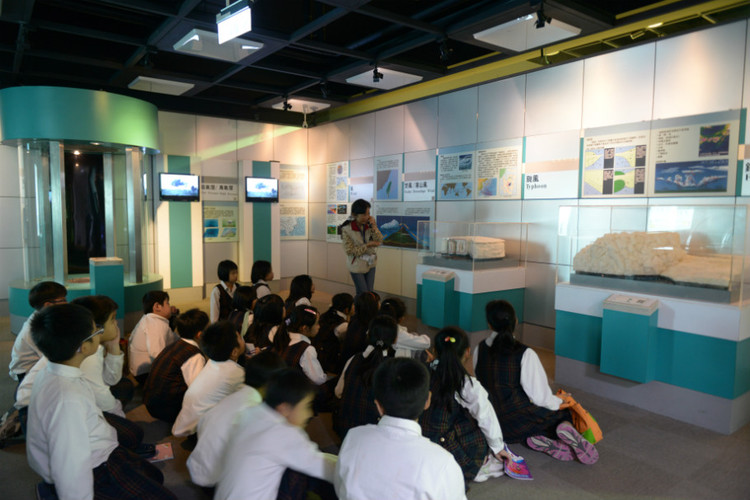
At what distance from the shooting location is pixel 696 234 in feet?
12.3

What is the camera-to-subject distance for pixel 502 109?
6.03 metres

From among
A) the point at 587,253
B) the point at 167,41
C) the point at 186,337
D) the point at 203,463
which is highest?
the point at 167,41

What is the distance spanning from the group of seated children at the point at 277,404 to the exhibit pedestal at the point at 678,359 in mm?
1107

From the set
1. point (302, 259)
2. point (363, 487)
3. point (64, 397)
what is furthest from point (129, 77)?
point (363, 487)

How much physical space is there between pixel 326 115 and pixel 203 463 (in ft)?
25.9

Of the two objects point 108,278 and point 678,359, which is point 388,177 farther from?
point 678,359

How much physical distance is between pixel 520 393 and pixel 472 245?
2497mm

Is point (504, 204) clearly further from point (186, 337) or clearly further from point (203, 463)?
point (203, 463)

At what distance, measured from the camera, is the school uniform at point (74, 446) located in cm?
201

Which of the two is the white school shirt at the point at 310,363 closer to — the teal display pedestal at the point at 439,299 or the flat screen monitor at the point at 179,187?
the teal display pedestal at the point at 439,299

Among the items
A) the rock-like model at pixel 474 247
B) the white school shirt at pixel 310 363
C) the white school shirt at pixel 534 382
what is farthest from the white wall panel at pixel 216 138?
the white school shirt at pixel 534 382

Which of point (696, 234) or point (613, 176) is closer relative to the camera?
point (696, 234)

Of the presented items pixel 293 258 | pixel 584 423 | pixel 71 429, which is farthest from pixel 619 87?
pixel 293 258

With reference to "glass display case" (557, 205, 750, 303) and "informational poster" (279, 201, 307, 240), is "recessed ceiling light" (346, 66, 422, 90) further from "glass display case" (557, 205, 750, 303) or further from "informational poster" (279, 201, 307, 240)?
"informational poster" (279, 201, 307, 240)
